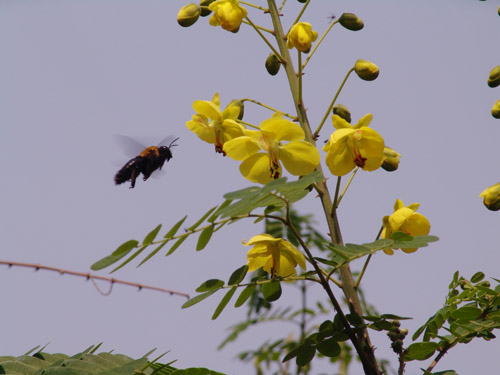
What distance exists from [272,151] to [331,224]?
348 millimetres

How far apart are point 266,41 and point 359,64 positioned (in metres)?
0.40

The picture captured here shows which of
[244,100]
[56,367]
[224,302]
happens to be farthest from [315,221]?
[56,367]

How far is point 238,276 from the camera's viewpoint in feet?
7.88

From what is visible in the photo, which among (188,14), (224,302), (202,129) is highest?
(188,14)

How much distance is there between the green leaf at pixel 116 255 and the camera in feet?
6.85

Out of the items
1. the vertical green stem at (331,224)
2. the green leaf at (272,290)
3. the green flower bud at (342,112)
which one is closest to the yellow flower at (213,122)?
the vertical green stem at (331,224)

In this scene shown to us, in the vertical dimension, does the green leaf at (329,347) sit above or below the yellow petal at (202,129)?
below

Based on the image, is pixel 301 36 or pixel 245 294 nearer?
pixel 245 294

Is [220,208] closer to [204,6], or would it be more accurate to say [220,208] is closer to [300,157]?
[300,157]

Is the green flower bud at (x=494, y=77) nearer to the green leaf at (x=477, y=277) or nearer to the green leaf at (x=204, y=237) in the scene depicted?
the green leaf at (x=477, y=277)

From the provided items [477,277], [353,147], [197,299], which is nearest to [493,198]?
[477,277]

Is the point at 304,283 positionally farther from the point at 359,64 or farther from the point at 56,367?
the point at 56,367

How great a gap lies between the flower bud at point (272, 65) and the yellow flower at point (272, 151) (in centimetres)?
32

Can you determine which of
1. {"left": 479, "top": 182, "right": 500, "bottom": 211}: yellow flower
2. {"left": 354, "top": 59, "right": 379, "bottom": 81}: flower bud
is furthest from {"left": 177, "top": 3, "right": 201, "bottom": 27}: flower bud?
{"left": 479, "top": 182, "right": 500, "bottom": 211}: yellow flower
